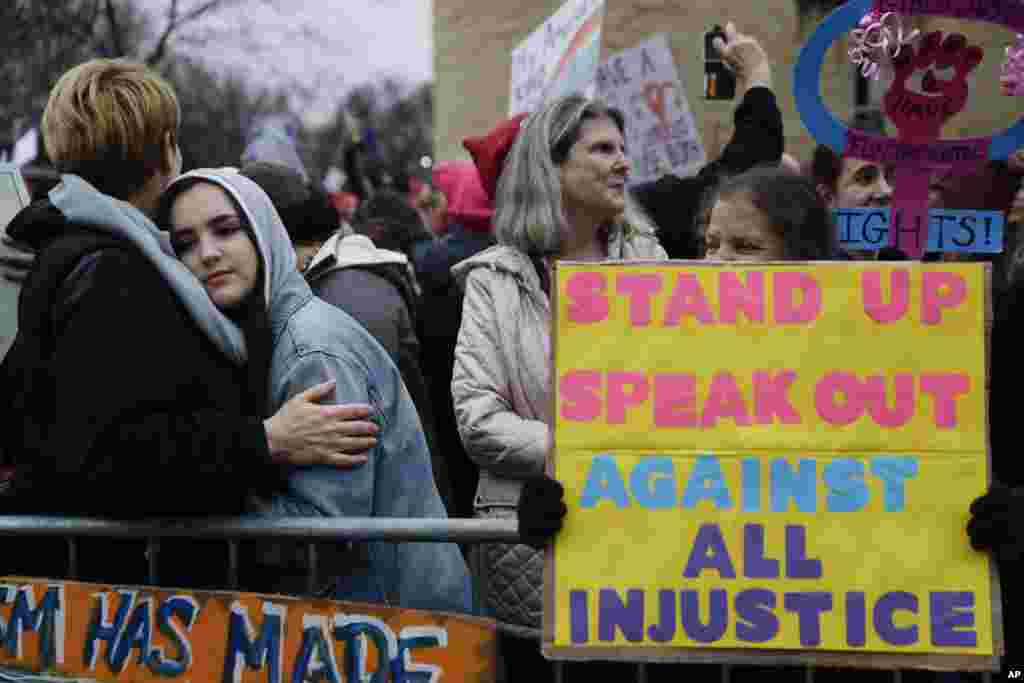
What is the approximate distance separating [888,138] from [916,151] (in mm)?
85

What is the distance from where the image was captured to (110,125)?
14.0 ft

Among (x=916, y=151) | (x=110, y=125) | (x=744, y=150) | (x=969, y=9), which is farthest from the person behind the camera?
(x=744, y=150)

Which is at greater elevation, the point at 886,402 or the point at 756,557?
the point at 886,402

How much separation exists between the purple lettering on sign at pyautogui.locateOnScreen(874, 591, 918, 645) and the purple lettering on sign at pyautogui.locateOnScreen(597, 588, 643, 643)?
0.49m

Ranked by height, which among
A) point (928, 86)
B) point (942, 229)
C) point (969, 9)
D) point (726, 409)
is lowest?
point (726, 409)

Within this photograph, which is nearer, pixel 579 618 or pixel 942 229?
pixel 579 618

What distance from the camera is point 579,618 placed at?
11.9ft

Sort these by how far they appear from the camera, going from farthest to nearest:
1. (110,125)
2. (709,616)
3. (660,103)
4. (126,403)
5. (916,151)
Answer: (660,103), (916,151), (110,125), (126,403), (709,616)

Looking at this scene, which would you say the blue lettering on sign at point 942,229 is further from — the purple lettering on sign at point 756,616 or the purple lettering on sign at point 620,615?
the purple lettering on sign at point 620,615

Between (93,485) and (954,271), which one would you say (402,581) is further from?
(954,271)

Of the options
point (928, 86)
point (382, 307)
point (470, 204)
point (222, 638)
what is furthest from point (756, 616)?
point (470, 204)

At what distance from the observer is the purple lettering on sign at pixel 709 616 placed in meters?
3.61

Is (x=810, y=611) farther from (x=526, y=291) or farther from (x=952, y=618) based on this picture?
(x=526, y=291)

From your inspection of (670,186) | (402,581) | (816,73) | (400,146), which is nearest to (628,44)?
(670,186)
